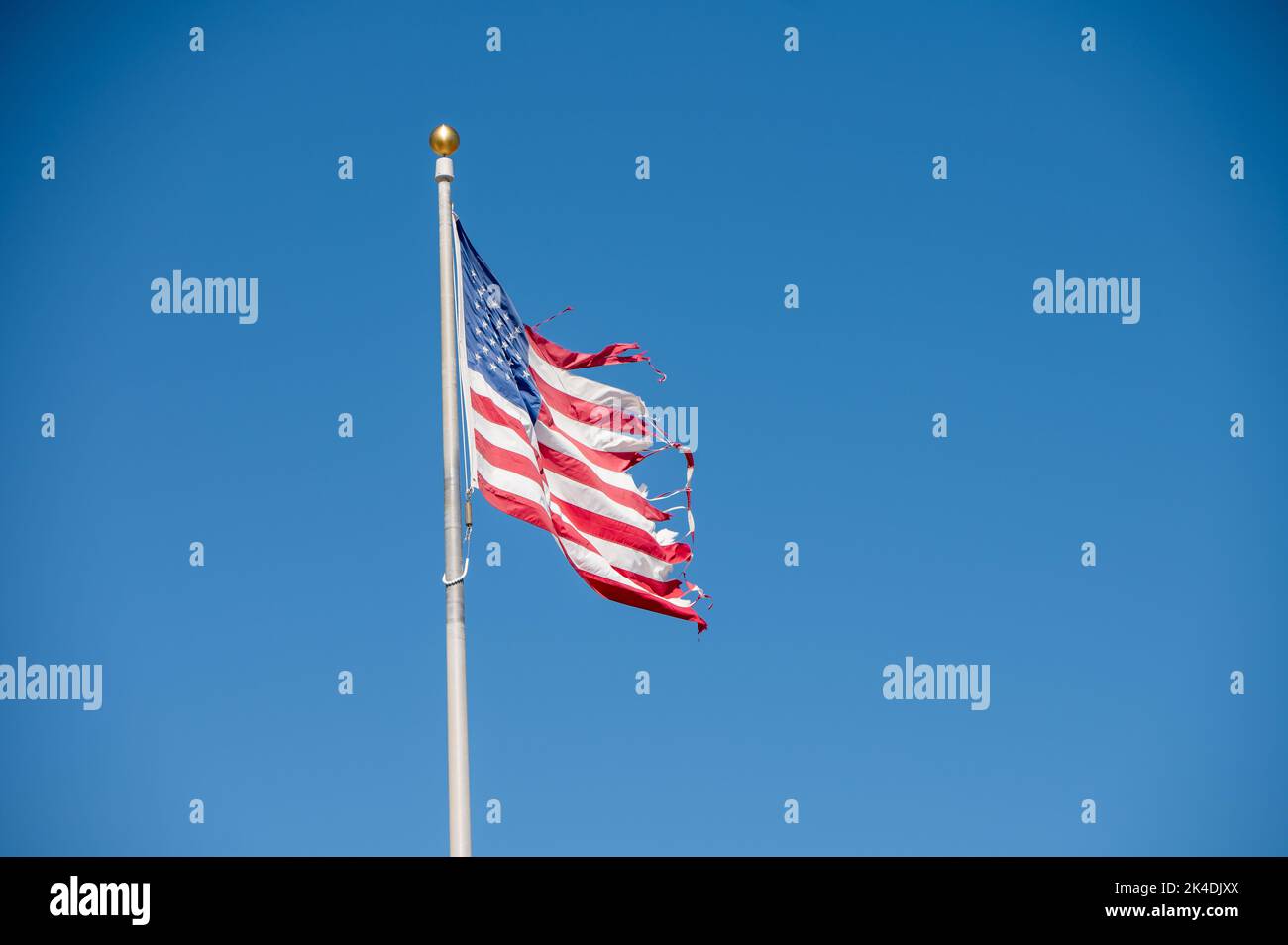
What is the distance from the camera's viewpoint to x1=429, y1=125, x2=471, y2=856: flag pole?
16.9m

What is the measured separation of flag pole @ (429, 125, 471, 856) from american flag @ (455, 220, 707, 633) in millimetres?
157

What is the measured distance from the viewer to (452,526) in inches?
701

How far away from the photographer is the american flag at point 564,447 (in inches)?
735

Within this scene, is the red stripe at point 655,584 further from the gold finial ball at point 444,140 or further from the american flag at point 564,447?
the gold finial ball at point 444,140

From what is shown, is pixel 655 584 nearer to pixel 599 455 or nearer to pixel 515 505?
pixel 599 455

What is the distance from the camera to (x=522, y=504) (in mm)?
18656

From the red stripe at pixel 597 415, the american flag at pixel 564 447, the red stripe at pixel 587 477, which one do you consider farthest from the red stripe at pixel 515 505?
the red stripe at pixel 597 415

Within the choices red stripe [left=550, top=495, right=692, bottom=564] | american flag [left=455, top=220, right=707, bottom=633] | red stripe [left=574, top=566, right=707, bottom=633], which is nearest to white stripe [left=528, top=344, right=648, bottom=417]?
american flag [left=455, top=220, right=707, bottom=633]

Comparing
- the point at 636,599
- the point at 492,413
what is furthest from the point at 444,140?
the point at 636,599

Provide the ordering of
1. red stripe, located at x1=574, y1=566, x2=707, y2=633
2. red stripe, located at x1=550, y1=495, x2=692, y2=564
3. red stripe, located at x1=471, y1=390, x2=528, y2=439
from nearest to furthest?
red stripe, located at x1=471, y1=390, x2=528, y2=439 < red stripe, located at x1=574, y1=566, x2=707, y2=633 < red stripe, located at x1=550, y1=495, x2=692, y2=564

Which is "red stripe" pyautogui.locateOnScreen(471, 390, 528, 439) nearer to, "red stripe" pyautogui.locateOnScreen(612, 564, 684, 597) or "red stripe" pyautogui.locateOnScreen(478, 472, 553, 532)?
"red stripe" pyautogui.locateOnScreen(478, 472, 553, 532)

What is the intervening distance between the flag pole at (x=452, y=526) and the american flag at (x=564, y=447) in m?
0.16
